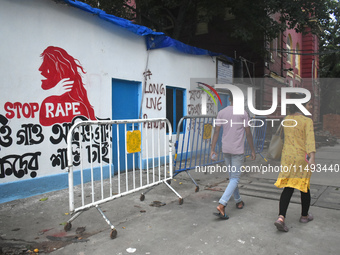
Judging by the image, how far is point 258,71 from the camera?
14.1 metres

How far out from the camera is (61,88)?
577cm

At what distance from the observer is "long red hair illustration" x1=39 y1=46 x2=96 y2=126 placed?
18.1 ft

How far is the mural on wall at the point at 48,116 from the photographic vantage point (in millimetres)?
4969

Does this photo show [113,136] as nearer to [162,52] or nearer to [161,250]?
[162,52]

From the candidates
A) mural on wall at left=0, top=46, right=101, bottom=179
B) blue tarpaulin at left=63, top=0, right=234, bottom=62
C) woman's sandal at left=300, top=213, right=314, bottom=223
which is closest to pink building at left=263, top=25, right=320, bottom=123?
blue tarpaulin at left=63, top=0, right=234, bottom=62

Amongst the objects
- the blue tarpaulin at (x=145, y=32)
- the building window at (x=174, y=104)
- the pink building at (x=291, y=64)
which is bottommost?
the building window at (x=174, y=104)

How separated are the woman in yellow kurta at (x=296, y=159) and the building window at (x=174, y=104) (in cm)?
502

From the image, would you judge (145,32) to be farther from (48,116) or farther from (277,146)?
(277,146)

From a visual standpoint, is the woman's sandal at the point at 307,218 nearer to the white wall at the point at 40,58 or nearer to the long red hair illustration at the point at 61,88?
the white wall at the point at 40,58

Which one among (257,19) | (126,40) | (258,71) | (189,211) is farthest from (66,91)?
Answer: (258,71)

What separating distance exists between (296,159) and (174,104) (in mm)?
5518

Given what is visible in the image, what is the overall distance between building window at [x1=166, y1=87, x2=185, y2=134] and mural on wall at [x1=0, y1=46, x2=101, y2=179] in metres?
2.92

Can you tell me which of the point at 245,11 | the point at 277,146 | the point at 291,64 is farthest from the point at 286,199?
the point at 291,64

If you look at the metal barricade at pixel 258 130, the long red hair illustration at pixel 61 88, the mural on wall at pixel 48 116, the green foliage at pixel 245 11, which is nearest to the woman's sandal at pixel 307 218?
the metal barricade at pixel 258 130
